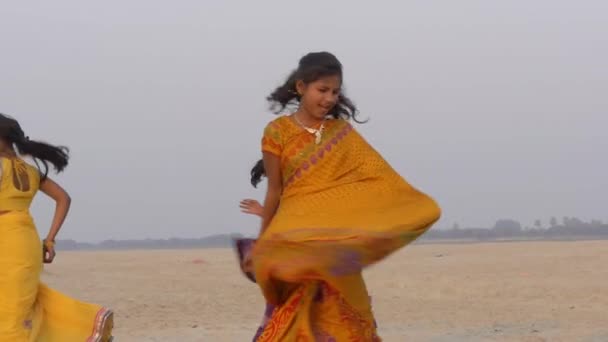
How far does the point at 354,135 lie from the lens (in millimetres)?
5082

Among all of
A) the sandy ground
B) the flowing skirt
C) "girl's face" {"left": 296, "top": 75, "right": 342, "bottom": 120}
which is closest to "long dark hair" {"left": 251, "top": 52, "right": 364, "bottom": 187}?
"girl's face" {"left": 296, "top": 75, "right": 342, "bottom": 120}

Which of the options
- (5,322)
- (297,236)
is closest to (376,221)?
(297,236)

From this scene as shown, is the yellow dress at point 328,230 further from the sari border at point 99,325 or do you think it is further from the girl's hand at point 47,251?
the girl's hand at point 47,251

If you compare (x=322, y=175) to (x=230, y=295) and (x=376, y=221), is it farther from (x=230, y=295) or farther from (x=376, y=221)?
(x=230, y=295)

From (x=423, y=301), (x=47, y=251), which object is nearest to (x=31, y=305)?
(x=47, y=251)

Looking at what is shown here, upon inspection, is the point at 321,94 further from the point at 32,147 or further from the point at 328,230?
the point at 32,147

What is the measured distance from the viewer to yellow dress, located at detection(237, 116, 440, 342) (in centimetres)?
452

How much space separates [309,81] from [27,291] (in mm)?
2357

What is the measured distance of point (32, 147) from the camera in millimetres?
6699

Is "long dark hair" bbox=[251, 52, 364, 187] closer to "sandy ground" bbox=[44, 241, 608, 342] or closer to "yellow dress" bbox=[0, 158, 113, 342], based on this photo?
"yellow dress" bbox=[0, 158, 113, 342]

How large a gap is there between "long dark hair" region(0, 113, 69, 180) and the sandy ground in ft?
11.8

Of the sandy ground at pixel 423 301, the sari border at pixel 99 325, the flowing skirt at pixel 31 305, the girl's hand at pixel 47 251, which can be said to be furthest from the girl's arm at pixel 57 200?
the sandy ground at pixel 423 301

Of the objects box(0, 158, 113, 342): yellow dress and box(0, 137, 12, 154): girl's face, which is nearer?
box(0, 158, 113, 342): yellow dress

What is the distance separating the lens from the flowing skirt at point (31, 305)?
621cm
